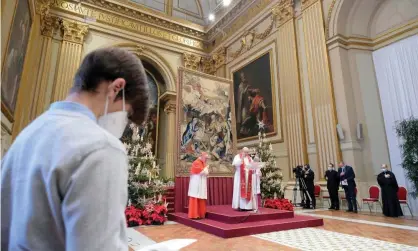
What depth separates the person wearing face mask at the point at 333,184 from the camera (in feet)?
25.5

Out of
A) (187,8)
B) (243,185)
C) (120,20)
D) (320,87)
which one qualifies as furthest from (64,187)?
(187,8)

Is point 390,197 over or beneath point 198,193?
beneath

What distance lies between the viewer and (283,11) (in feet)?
36.3

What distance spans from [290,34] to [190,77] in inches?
194

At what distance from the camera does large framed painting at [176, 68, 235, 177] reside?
808 centimetres

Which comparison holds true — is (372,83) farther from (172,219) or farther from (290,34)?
(172,219)

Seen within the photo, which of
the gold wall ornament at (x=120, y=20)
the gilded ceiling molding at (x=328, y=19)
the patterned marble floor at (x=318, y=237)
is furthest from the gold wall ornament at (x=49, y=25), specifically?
the gilded ceiling molding at (x=328, y=19)

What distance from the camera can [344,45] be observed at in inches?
364

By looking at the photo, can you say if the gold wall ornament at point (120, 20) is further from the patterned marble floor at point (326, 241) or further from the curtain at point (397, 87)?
the patterned marble floor at point (326, 241)

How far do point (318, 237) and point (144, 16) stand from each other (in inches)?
540

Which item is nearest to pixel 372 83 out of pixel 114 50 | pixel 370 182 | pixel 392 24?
Result: pixel 392 24

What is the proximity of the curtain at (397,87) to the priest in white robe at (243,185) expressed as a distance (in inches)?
204

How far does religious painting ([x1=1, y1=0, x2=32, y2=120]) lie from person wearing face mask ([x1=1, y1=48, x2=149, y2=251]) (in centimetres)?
693

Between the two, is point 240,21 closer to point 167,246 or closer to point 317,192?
point 317,192
